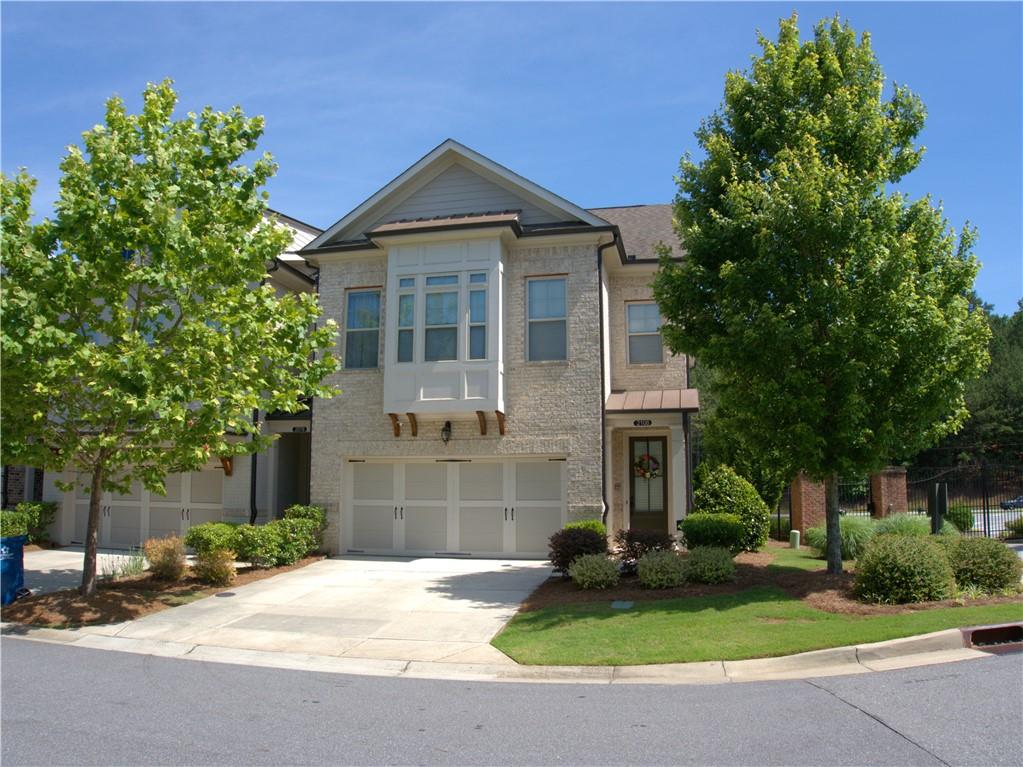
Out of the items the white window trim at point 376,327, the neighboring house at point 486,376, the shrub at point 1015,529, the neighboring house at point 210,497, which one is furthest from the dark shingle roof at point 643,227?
the shrub at point 1015,529

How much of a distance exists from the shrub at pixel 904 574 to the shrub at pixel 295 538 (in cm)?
1050

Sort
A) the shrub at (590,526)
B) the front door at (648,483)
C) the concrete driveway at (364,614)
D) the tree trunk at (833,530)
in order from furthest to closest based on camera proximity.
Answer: the front door at (648,483), the shrub at (590,526), the tree trunk at (833,530), the concrete driveway at (364,614)

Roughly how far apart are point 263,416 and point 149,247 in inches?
308

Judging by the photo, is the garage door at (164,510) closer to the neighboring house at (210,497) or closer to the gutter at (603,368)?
the neighboring house at (210,497)

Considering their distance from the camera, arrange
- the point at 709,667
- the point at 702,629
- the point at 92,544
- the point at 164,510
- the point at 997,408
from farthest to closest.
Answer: the point at 997,408
the point at 164,510
the point at 92,544
the point at 702,629
the point at 709,667

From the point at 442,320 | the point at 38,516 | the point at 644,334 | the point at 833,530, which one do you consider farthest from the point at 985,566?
the point at 38,516

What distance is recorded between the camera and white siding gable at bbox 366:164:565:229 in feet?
59.1

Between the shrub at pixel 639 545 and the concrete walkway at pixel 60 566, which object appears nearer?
the shrub at pixel 639 545

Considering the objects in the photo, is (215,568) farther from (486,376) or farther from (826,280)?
(826,280)

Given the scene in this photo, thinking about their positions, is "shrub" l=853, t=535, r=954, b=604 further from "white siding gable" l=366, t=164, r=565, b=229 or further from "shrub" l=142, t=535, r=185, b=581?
"shrub" l=142, t=535, r=185, b=581

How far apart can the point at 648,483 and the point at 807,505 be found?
430 centimetres

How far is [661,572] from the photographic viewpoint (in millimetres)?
12078

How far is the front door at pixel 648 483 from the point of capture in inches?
719

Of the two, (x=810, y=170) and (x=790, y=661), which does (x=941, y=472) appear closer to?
(x=810, y=170)
